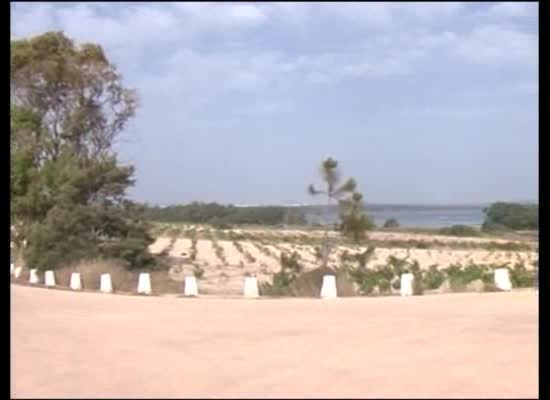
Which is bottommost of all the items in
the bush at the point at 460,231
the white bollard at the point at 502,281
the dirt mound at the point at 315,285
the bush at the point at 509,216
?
the bush at the point at 460,231

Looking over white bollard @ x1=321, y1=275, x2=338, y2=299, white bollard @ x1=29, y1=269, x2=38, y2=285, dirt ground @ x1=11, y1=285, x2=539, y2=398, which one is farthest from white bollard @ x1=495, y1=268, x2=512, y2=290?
white bollard @ x1=29, y1=269, x2=38, y2=285

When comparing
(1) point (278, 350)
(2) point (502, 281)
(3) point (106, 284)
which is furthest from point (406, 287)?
(1) point (278, 350)

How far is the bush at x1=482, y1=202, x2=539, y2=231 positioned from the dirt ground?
37.4 m

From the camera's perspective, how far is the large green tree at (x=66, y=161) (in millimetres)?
30562

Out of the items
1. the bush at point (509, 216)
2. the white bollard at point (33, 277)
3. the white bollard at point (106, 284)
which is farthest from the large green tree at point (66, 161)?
the bush at point (509, 216)

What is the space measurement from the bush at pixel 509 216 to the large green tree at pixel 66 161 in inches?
1021

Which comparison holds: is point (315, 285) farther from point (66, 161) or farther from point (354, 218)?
point (66, 161)

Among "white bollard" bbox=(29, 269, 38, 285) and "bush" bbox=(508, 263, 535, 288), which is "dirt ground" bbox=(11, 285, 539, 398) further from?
"white bollard" bbox=(29, 269, 38, 285)

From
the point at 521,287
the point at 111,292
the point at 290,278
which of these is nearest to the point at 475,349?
the point at 521,287

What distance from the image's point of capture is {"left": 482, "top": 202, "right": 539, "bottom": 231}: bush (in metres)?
51.6

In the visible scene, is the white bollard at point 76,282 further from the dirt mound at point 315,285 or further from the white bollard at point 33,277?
the dirt mound at point 315,285
